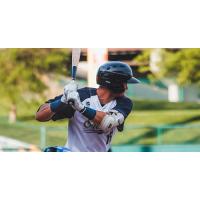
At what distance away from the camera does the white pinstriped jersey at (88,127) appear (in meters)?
7.52

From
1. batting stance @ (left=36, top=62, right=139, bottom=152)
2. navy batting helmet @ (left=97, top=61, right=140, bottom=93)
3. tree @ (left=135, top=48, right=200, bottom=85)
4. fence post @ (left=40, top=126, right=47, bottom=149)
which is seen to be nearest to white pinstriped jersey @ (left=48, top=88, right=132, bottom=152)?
batting stance @ (left=36, top=62, right=139, bottom=152)

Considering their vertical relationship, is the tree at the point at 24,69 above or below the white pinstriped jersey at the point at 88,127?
above

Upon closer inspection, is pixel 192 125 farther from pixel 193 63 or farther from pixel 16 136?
pixel 16 136

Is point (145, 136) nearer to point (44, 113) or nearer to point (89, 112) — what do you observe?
point (89, 112)

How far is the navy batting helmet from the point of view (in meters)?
7.58

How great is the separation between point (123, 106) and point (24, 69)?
112cm

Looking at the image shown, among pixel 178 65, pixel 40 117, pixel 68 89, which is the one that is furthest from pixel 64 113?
pixel 178 65

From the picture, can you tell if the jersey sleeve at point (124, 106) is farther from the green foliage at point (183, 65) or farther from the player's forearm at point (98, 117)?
the green foliage at point (183, 65)

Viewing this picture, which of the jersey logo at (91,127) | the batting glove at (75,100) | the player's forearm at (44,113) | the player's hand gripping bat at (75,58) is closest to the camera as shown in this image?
the batting glove at (75,100)

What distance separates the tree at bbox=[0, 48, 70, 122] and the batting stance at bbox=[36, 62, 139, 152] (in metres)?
0.48

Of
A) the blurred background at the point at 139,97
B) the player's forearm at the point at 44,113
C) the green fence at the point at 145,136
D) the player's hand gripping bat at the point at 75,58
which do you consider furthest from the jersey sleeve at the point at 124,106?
the player's forearm at the point at 44,113

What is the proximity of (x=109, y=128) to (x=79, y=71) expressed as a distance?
0.63m
